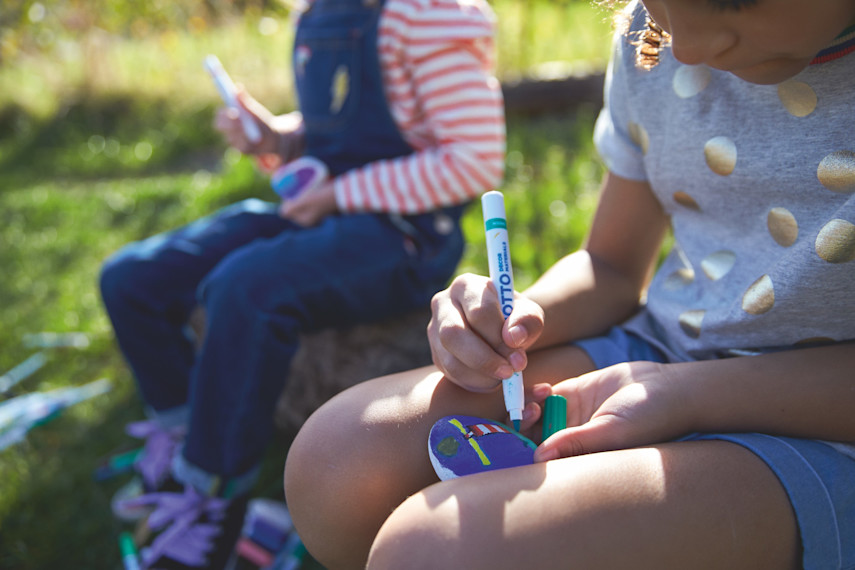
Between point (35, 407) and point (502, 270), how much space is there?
4.67ft

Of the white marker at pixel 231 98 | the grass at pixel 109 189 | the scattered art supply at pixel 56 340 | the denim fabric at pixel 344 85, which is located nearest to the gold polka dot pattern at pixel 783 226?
the grass at pixel 109 189

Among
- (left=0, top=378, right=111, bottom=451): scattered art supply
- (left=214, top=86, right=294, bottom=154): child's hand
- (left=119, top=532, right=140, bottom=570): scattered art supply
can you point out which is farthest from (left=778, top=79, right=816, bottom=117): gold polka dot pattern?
(left=0, top=378, right=111, bottom=451): scattered art supply

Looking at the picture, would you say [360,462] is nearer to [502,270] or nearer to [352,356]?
[502,270]

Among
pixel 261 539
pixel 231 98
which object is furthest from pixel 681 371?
pixel 231 98

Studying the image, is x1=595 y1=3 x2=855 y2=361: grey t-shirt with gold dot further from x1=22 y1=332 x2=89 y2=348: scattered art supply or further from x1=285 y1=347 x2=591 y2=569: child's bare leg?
x1=22 y1=332 x2=89 y2=348: scattered art supply

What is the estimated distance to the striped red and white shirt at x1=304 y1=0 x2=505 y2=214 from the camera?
54.0 inches

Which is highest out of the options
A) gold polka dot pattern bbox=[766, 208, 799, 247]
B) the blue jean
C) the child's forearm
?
gold polka dot pattern bbox=[766, 208, 799, 247]

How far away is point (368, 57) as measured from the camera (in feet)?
4.64

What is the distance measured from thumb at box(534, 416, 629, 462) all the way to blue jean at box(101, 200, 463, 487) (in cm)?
64

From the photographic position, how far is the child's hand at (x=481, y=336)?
77 cm

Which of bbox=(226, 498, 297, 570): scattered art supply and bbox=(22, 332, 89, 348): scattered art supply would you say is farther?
bbox=(22, 332, 89, 348): scattered art supply

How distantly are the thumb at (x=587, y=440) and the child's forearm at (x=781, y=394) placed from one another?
0.08 meters

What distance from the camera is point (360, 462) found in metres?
0.78

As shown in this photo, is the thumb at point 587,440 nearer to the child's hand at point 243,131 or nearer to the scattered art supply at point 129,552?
the scattered art supply at point 129,552
